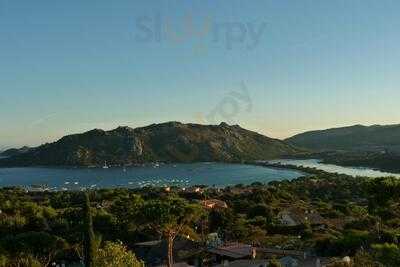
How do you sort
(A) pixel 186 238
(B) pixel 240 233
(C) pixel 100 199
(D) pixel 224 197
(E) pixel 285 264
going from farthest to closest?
1. (D) pixel 224 197
2. (C) pixel 100 199
3. (B) pixel 240 233
4. (A) pixel 186 238
5. (E) pixel 285 264

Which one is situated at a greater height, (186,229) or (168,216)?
(168,216)

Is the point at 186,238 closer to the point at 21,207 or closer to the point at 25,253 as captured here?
the point at 25,253

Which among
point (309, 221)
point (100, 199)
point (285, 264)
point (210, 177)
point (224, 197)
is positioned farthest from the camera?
point (210, 177)

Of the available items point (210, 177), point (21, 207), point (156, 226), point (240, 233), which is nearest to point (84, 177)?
point (210, 177)

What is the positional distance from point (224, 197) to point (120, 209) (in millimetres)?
37926

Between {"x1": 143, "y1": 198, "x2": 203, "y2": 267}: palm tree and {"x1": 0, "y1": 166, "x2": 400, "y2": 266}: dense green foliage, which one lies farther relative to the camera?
{"x1": 143, "y1": 198, "x2": 203, "y2": 267}: palm tree

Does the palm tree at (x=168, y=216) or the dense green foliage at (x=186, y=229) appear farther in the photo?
the palm tree at (x=168, y=216)

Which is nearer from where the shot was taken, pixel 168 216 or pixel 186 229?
pixel 168 216

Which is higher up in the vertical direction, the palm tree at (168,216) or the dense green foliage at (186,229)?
the palm tree at (168,216)

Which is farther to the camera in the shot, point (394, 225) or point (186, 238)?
point (394, 225)

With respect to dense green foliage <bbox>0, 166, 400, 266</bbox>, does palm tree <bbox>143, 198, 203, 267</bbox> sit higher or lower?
higher

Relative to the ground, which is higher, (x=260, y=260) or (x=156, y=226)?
(x=156, y=226)

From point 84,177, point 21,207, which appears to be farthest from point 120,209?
point 84,177

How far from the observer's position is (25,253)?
3047 cm
